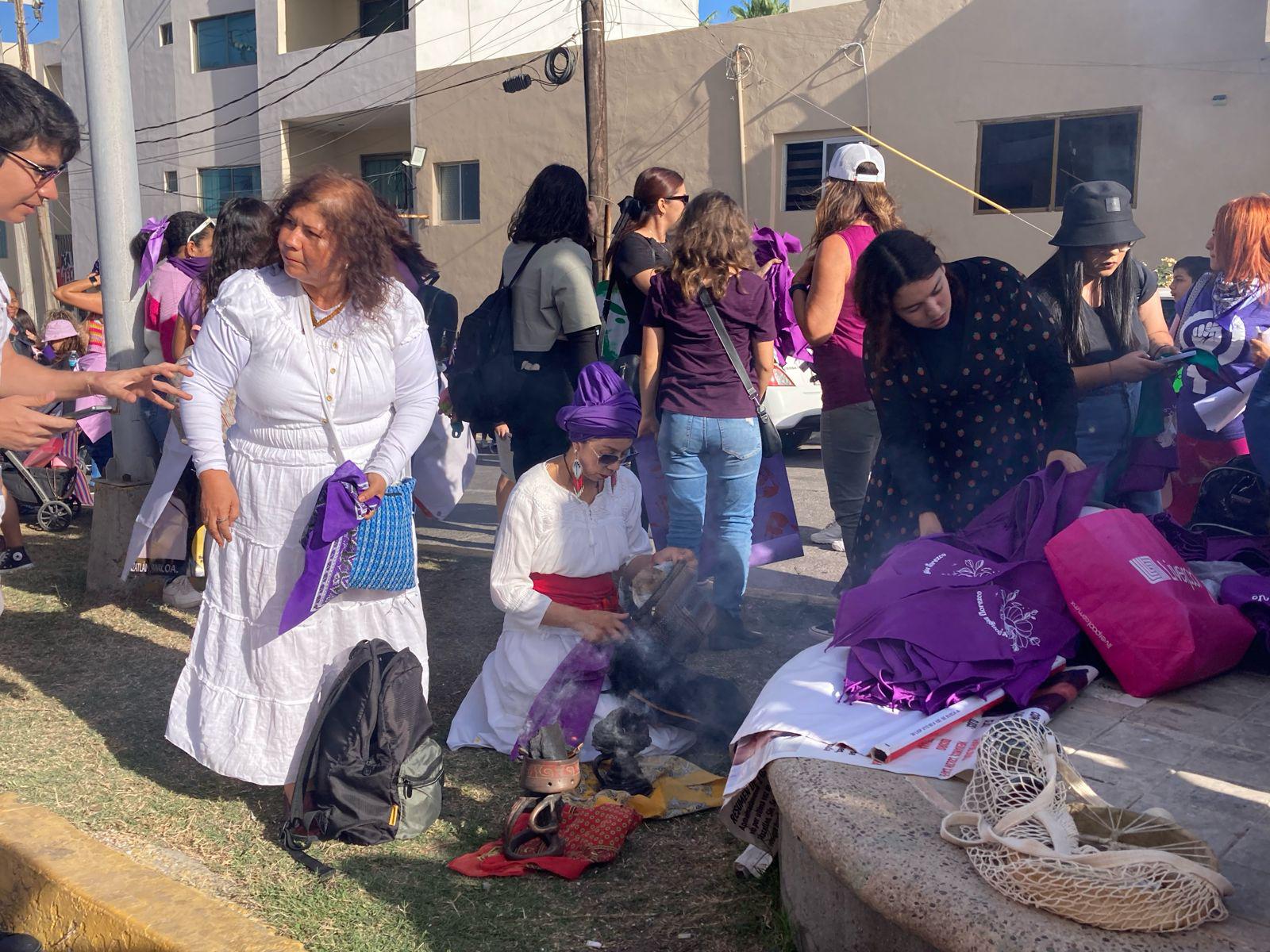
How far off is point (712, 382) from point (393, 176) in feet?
59.2

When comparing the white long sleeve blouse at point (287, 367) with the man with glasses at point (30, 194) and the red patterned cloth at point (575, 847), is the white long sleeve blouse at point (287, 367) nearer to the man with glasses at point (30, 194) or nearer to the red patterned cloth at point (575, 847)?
the man with glasses at point (30, 194)

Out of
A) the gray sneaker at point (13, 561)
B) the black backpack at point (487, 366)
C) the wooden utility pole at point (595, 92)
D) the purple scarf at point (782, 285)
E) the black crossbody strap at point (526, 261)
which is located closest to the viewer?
the black crossbody strap at point (526, 261)

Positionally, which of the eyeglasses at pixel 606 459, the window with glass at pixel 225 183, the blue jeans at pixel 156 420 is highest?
the window with glass at pixel 225 183

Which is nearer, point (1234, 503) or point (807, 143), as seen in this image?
point (1234, 503)

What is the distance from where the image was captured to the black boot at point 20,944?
249 cm

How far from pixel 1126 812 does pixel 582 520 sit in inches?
76.9

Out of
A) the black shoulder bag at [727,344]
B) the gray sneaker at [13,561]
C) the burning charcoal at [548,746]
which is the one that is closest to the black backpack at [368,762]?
the burning charcoal at [548,746]

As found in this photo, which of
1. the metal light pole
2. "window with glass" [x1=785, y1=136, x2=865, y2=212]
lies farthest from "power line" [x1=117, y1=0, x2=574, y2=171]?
the metal light pole

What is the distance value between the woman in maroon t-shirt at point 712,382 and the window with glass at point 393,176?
53.1ft

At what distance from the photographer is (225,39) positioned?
76.4 feet

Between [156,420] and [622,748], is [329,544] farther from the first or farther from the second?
[156,420]

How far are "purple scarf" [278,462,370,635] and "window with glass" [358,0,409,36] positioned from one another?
62.2ft

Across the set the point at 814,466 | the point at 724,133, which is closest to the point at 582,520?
the point at 814,466

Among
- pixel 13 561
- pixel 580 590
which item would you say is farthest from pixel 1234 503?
pixel 13 561
